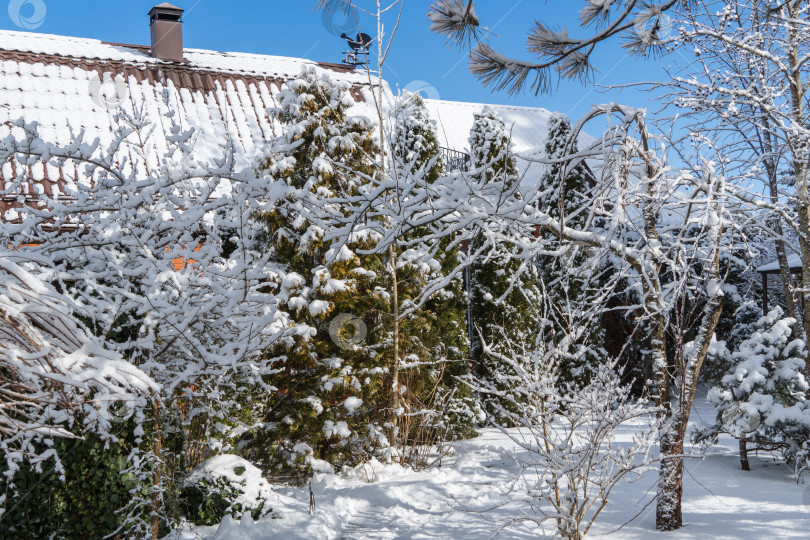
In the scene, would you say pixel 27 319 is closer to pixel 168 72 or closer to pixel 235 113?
pixel 235 113

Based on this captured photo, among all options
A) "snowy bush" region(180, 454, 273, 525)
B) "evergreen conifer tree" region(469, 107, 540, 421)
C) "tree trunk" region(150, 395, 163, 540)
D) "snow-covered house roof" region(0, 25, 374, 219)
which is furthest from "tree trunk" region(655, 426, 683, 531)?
"snow-covered house roof" region(0, 25, 374, 219)

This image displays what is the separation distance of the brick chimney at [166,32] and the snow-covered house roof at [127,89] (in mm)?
274

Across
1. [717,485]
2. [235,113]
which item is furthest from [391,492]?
[235,113]

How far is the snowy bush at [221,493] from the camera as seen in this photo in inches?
242

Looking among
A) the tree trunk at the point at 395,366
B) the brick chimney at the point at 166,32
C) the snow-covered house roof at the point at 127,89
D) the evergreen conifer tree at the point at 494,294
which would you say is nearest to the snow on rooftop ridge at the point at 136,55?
the snow-covered house roof at the point at 127,89

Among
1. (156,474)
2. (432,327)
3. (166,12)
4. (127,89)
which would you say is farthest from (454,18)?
(166,12)

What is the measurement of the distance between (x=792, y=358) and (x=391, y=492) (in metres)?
5.18

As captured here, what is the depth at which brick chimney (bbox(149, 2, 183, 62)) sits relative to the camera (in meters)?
13.2

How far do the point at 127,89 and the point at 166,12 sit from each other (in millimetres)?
2779

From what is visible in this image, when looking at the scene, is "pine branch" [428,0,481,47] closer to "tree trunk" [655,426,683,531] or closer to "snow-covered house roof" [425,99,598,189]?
"tree trunk" [655,426,683,531]

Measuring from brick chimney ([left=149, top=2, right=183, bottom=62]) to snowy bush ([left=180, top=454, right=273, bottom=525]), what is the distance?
953cm

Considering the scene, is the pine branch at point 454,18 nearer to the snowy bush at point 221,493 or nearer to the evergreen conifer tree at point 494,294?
the snowy bush at point 221,493

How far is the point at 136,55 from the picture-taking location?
13.2 m

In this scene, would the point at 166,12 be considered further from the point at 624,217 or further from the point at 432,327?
the point at 624,217
